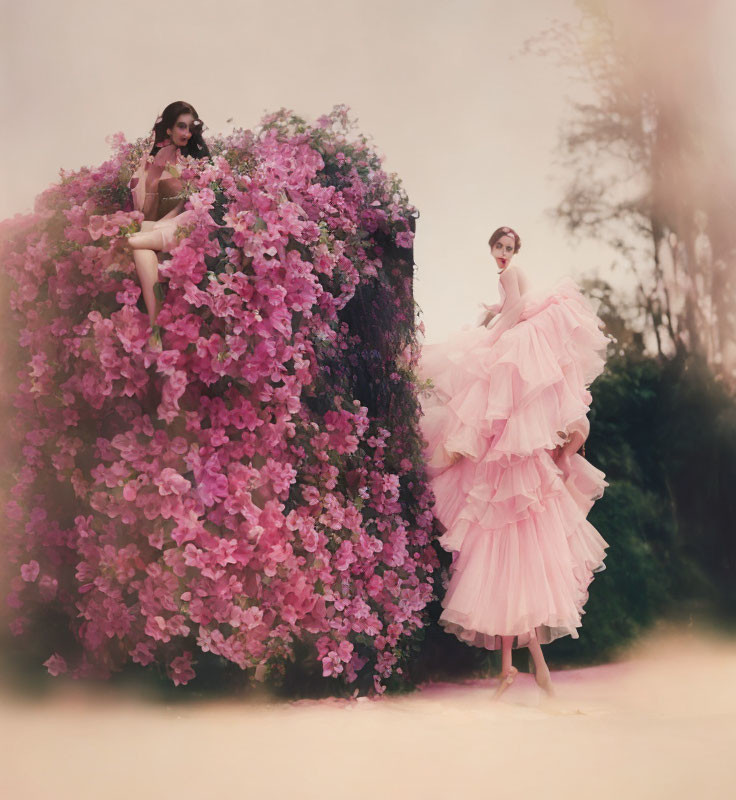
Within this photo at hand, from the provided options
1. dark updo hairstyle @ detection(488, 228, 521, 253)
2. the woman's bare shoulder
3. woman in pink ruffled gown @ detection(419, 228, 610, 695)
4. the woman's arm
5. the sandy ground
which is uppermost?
the woman's bare shoulder

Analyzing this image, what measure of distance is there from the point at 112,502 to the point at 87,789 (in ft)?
3.04

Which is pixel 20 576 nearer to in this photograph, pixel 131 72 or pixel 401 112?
pixel 131 72

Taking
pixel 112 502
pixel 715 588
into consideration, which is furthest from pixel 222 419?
pixel 715 588

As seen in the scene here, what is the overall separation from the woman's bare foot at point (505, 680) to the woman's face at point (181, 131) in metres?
2.45

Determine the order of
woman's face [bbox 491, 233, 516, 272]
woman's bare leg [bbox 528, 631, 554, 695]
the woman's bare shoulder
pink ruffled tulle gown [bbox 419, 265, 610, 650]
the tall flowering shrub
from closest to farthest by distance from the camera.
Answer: the tall flowering shrub → the woman's bare shoulder → pink ruffled tulle gown [bbox 419, 265, 610, 650] → woman's bare leg [bbox 528, 631, 554, 695] → woman's face [bbox 491, 233, 516, 272]

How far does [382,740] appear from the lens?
3117 millimetres

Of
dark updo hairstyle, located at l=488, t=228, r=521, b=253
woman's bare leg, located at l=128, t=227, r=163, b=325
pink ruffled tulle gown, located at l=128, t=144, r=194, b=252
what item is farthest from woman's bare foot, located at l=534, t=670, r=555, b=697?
pink ruffled tulle gown, located at l=128, t=144, r=194, b=252

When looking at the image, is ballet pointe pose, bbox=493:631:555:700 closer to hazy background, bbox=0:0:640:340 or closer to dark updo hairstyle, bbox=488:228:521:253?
hazy background, bbox=0:0:640:340

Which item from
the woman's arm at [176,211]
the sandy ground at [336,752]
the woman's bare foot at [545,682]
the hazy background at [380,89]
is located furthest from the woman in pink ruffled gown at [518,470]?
the woman's arm at [176,211]

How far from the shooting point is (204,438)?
10.2 feet

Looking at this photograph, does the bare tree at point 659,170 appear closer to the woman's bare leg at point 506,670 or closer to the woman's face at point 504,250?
the woman's face at point 504,250

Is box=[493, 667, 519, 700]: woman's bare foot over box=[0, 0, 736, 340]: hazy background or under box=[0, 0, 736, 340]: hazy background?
under

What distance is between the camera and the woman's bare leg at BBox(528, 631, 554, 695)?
3.62m

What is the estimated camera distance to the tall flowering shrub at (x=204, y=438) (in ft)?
10.1
